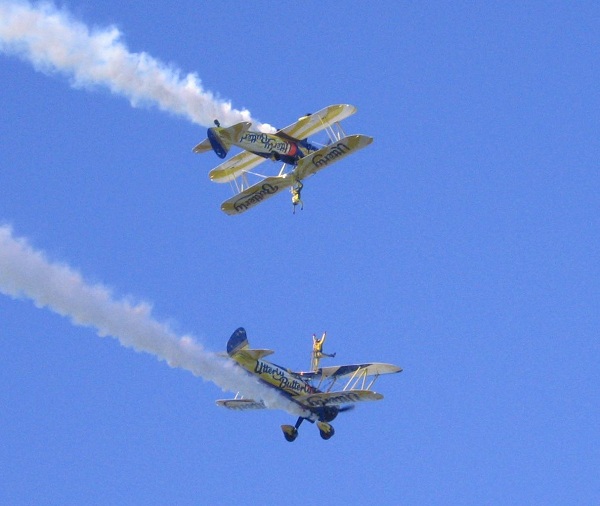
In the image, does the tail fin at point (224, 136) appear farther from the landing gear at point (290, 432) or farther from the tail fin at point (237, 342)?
the landing gear at point (290, 432)

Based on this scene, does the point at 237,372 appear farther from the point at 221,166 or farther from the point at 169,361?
the point at 221,166

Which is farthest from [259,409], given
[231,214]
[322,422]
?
[231,214]

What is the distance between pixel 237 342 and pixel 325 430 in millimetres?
4949

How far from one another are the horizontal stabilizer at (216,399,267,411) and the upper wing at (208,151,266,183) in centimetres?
792

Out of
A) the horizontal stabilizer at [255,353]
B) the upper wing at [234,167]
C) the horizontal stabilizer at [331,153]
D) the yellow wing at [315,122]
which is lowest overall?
the horizontal stabilizer at [255,353]

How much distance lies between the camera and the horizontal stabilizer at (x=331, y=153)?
172ft

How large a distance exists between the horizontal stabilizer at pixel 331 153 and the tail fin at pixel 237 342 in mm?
6722

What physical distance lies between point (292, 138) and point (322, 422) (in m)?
9.39

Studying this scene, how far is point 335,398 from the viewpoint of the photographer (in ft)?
166

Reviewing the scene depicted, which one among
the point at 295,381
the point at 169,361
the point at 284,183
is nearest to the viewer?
the point at 169,361

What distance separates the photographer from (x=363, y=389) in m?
51.4

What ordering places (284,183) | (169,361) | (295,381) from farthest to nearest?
(284,183) < (295,381) < (169,361)

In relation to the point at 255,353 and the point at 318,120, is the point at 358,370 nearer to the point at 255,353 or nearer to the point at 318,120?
the point at 255,353

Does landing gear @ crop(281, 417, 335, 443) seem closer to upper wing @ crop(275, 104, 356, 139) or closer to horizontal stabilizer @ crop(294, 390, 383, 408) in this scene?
horizontal stabilizer @ crop(294, 390, 383, 408)
